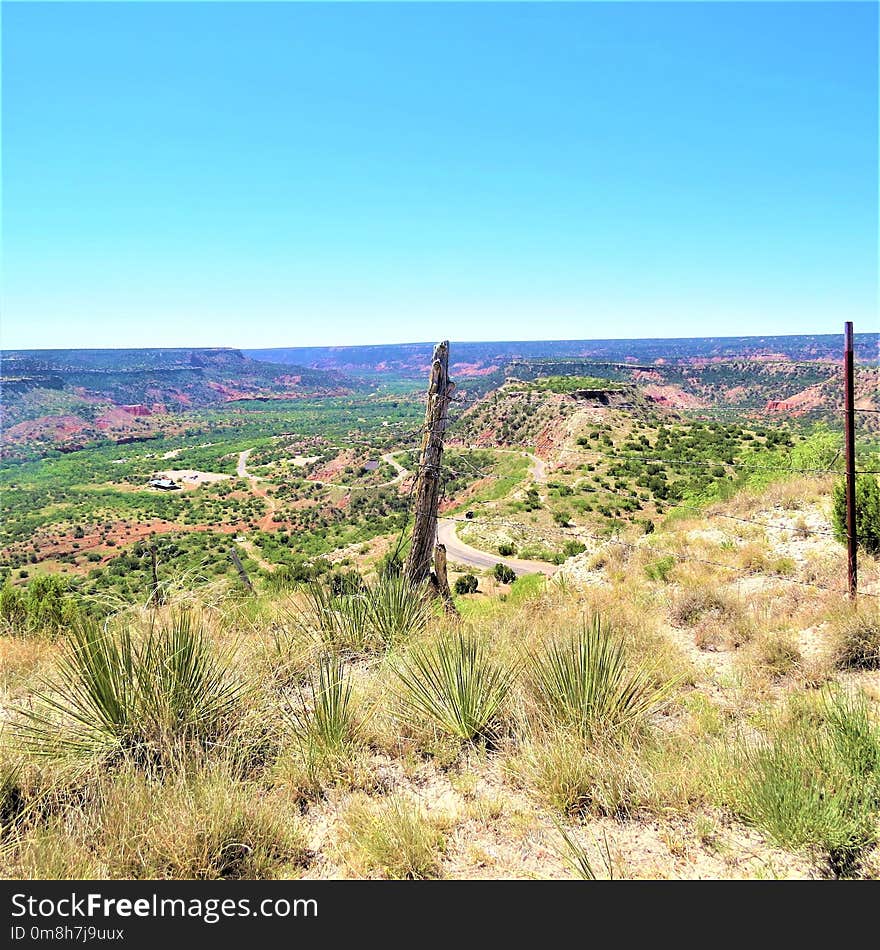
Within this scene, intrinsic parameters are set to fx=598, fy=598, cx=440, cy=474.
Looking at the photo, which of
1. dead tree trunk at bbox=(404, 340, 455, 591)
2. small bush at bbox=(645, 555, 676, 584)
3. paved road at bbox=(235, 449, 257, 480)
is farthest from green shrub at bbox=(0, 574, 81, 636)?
paved road at bbox=(235, 449, 257, 480)

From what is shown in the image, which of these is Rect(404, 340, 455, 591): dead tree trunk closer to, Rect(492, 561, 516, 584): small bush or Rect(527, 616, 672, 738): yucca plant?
Rect(527, 616, 672, 738): yucca plant

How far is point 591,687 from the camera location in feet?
14.2

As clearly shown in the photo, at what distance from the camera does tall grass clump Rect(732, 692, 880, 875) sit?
309 cm

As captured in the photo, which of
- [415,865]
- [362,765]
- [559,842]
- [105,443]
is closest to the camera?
[415,865]

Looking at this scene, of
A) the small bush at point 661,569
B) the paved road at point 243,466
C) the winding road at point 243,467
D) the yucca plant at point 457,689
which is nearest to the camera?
the yucca plant at point 457,689

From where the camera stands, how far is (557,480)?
1955 inches

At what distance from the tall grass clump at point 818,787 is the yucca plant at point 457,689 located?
1.68 m

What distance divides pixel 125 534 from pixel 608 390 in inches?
2606

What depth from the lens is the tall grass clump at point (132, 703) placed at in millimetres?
3824

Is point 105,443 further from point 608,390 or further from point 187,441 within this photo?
point 608,390

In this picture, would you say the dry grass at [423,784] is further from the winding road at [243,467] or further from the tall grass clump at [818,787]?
the winding road at [243,467]

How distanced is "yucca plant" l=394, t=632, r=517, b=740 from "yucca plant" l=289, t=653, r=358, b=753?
0.46 meters

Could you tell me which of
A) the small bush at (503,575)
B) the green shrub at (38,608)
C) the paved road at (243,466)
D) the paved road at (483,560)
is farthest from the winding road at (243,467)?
the green shrub at (38,608)
